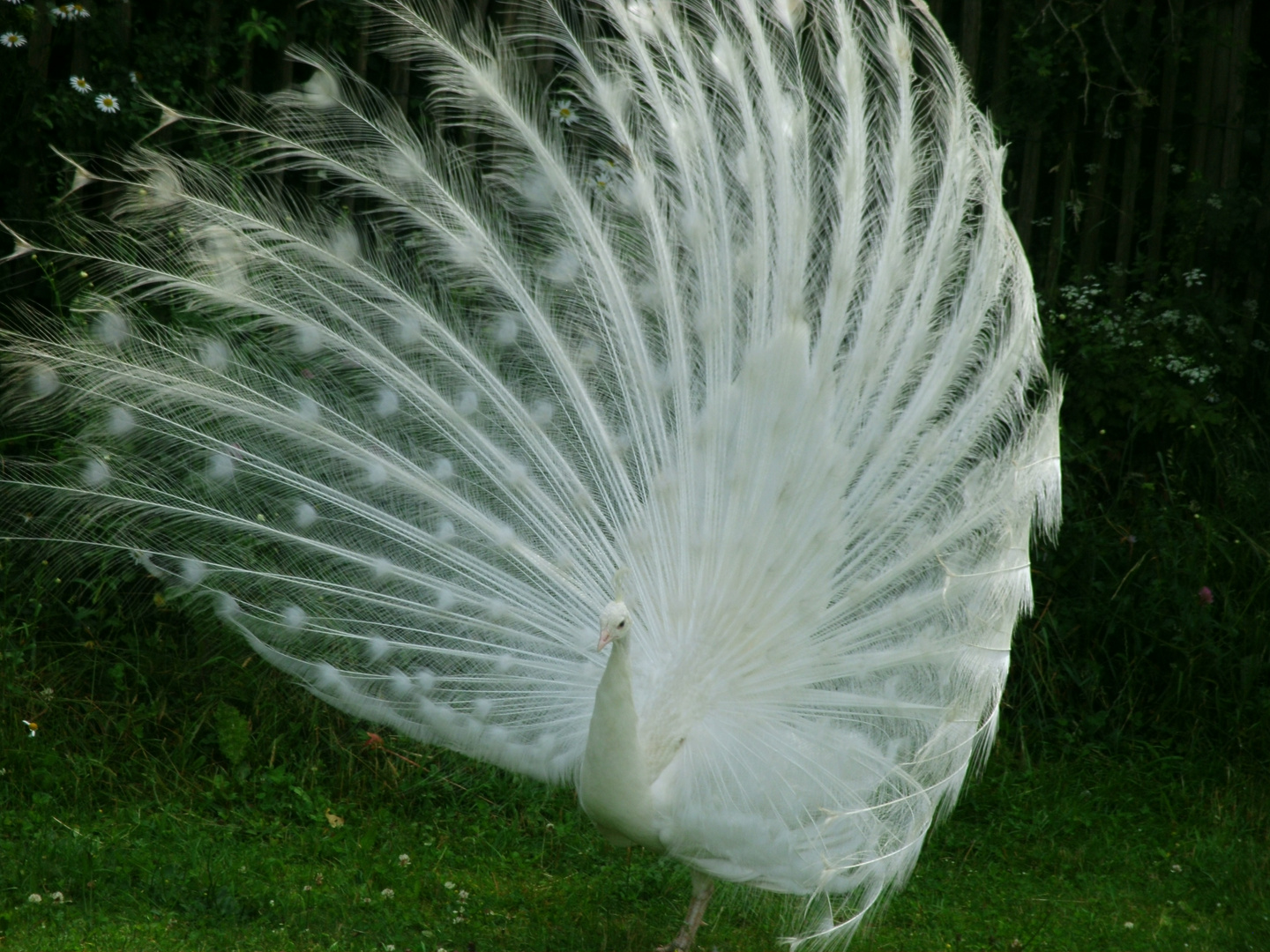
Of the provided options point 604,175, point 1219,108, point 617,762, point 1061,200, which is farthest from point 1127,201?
point 617,762

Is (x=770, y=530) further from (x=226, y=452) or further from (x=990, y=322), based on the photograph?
(x=226, y=452)

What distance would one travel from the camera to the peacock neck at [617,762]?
11.5ft

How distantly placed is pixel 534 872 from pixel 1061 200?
13.8 ft

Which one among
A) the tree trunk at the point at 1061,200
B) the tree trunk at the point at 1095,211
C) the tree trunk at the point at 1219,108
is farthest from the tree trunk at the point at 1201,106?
the tree trunk at the point at 1061,200

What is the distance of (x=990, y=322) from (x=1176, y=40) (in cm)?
336

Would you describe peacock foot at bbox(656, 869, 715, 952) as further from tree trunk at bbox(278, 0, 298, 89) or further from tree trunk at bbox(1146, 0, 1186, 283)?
tree trunk at bbox(1146, 0, 1186, 283)

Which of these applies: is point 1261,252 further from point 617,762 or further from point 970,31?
point 617,762

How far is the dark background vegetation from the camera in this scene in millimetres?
4996

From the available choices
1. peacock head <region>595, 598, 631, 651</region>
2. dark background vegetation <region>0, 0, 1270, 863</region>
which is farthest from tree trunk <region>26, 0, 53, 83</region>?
peacock head <region>595, 598, 631, 651</region>

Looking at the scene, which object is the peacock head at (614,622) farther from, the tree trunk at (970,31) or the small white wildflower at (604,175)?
the tree trunk at (970,31)

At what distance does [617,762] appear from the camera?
3549 mm

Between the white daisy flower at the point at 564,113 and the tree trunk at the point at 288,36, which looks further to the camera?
the tree trunk at the point at 288,36

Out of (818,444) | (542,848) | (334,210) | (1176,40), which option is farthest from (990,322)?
(1176,40)

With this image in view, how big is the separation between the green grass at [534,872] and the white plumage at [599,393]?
62 cm
